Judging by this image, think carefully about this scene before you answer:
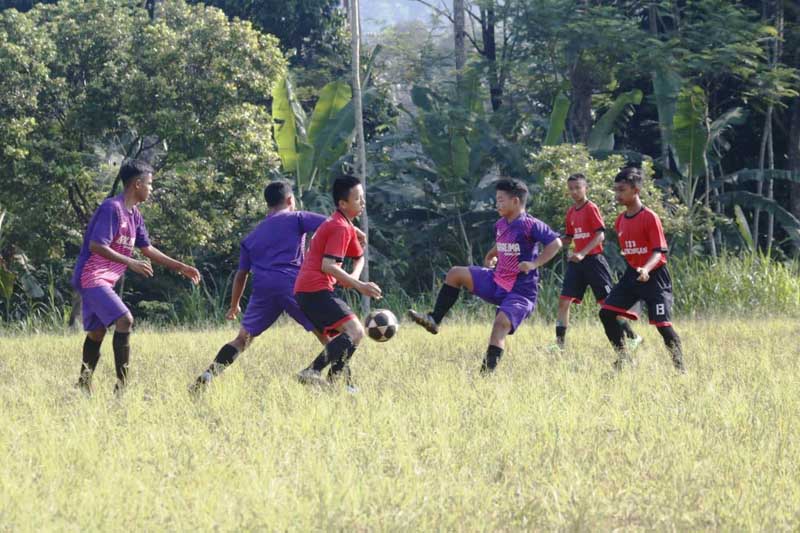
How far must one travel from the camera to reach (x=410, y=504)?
5.03m

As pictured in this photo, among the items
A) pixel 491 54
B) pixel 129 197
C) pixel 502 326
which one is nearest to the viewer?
pixel 129 197

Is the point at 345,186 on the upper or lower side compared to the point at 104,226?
upper

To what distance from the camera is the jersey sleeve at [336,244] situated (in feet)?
25.7

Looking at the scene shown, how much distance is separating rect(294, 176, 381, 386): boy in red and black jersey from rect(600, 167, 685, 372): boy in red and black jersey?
2.47 m

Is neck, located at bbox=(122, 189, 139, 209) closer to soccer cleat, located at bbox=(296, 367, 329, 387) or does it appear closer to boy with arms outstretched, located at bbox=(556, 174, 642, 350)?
soccer cleat, located at bbox=(296, 367, 329, 387)

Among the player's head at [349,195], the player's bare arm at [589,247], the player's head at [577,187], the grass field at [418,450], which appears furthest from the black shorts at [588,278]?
the player's head at [349,195]

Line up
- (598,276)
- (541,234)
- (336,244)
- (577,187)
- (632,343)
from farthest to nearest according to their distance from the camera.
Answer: (598,276)
(577,187)
(632,343)
(541,234)
(336,244)

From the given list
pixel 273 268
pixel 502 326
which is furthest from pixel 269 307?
pixel 502 326

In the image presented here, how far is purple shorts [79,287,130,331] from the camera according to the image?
26.2 feet

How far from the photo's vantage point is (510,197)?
915 cm

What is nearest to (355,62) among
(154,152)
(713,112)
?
(154,152)

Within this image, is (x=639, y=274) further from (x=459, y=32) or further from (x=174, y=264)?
(x=459, y=32)

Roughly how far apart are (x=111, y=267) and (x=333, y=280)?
5.29 feet

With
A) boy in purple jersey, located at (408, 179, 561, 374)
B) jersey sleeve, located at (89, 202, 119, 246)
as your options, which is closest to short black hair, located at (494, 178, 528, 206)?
boy in purple jersey, located at (408, 179, 561, 374)
